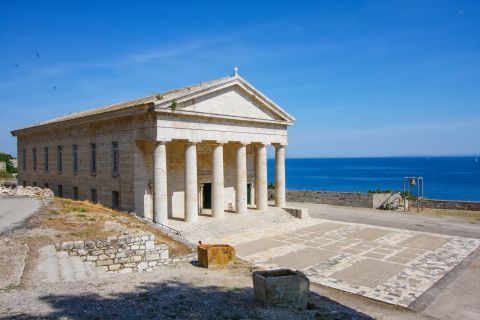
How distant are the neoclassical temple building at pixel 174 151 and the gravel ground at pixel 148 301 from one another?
11871 mm

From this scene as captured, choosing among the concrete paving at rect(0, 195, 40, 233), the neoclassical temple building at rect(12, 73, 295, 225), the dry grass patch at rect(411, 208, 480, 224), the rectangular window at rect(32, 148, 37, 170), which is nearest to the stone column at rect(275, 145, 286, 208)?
the neoclassical temple building at rect(12, 73, 295, 225)

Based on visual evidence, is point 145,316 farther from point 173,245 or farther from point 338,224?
point 338,224

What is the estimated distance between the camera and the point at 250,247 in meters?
21.9

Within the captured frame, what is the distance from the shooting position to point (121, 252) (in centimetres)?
1470

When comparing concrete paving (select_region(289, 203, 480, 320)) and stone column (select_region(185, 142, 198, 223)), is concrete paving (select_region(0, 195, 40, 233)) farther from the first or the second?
concrete paving (select_region(289, 203, 480, 320))

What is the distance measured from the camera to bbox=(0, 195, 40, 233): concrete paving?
1753 cm

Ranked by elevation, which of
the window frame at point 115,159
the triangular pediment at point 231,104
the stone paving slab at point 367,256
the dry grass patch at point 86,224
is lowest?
the stone paving slab at point 367,256

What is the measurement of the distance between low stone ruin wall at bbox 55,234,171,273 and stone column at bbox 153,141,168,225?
8.35 m

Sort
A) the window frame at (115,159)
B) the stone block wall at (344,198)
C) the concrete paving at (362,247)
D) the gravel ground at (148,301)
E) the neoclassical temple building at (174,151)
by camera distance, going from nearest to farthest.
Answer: the gravel ground at (148,301)
the concrete paving at (362,247)
the neoclassical temple building at (174,151)
the window frame at (115,159)
the stone block wall at (344,198)

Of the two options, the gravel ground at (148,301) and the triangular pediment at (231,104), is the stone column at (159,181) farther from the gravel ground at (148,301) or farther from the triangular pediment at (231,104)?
the gravel ground at (148,301)

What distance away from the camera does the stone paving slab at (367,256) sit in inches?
613

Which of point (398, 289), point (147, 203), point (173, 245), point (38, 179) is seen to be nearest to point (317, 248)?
point (398, 289)

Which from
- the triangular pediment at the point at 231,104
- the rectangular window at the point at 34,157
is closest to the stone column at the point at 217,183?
the triangular pediment at the point at 231,104

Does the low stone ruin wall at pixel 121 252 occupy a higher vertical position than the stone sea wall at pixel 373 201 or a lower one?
higher
